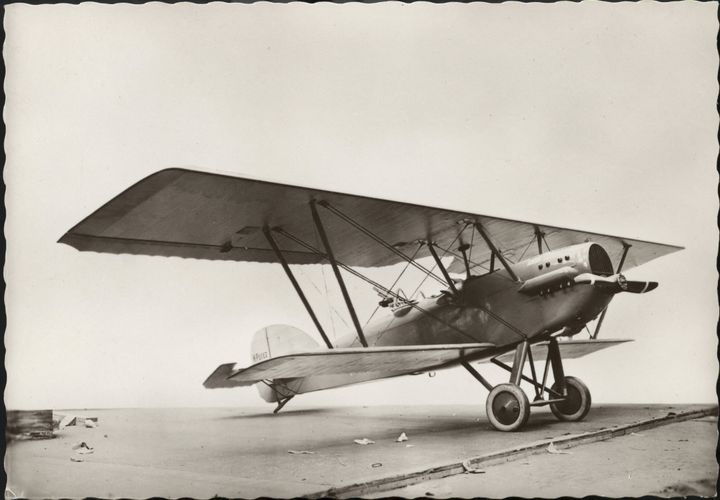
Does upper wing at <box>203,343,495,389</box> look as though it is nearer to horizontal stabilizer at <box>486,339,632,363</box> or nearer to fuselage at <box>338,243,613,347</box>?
fuselage at <box>338,243,613,347</box>

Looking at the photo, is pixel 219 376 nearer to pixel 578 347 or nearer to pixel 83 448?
pixel 83 448

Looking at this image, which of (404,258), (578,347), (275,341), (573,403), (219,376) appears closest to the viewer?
(404,258)

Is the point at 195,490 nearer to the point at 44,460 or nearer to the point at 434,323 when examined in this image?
the point at 44,460

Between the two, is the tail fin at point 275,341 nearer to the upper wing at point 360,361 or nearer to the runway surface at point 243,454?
the runway surface at point 243,454

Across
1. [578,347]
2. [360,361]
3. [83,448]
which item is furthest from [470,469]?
[578,347]

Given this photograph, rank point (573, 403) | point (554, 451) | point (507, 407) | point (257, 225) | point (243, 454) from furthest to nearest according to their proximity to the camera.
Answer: point (573, 403) < point (257, 225) < point (507, 407) < point (243, 454) < point (554, 451)

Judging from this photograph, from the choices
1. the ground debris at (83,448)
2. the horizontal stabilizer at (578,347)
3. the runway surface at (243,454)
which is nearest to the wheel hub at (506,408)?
the runway surface at (243,454)

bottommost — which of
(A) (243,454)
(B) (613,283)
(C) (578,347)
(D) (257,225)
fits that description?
(A) (243,454)
